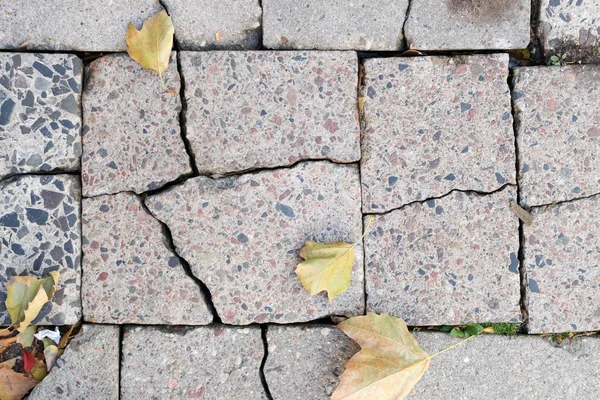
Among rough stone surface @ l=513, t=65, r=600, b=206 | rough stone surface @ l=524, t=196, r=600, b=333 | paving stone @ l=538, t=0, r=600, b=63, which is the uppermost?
paving stone @ l=538, t=0, r=600, b=63

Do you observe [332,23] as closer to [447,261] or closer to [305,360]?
[447,261]

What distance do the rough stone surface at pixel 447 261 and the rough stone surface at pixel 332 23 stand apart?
715mm

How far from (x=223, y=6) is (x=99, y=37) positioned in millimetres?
509

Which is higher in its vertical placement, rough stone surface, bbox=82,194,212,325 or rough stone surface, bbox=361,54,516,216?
rough stone surface, bbox=361,54,516,216

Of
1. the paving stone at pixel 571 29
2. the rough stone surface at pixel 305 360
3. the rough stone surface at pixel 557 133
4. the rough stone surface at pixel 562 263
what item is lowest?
the rough stone surface at pixel 305 360

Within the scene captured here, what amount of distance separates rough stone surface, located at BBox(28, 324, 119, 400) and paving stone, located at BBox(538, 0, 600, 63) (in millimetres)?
2145

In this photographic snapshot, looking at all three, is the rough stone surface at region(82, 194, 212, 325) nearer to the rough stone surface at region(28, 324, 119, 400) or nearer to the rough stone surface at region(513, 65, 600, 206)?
the rough stone surface at region(28, 324, 119, 400)

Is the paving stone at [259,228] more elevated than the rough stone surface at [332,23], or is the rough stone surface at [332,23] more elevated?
the rough stone surface at [332,23]

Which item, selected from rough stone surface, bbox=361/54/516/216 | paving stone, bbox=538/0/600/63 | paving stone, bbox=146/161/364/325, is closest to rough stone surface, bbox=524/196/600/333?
rough stone surface, bbox=361/54/516/216

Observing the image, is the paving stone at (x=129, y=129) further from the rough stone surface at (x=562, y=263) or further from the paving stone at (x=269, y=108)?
the rough stone surface at (x=562, y=263)

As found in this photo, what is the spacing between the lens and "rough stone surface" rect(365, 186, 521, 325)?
2.17m

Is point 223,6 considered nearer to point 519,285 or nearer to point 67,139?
point 67,139

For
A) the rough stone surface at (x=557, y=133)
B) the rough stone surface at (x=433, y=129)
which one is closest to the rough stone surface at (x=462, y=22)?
the rough stone surface at (x=433, y=129)

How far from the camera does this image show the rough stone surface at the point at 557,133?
219 cm
